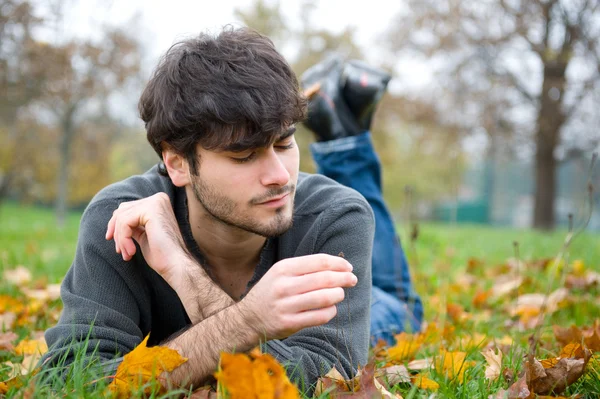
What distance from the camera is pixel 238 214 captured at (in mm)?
1967

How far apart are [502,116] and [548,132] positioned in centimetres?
113

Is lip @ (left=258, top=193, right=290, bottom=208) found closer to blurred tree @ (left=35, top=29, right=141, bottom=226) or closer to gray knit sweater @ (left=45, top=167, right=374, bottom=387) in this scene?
gray knit sweater @ (left=45, top=167, right=374, bottom=387)

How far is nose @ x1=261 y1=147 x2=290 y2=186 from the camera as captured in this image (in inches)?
74.2

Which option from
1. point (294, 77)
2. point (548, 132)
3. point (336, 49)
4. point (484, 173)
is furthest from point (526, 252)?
point (484, 173)

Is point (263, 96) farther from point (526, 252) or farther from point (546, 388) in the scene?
point (526, 252)

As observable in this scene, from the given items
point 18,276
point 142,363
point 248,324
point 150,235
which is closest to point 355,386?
point 248,324

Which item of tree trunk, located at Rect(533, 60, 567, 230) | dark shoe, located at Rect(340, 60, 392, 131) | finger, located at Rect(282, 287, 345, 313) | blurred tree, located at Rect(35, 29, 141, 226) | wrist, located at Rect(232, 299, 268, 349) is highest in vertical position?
blurred tree, located at Rect(35, 29, 141, 226)

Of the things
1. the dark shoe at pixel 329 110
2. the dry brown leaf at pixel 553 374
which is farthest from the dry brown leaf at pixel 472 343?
the dark shoe at pixel 329 110

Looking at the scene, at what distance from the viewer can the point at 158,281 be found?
2.00 m

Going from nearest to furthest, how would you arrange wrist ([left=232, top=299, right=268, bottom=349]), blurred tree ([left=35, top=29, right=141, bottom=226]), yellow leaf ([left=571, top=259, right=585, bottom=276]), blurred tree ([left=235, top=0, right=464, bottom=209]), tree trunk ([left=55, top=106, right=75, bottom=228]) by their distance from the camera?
1. wrist ([left=232, top=299, right=268, bottom=349])
2. yellow leaf ([left=571, top=259, right=585, bottom=276])
3. blurred tree ([left=35, top=29, right=141, bottom=226])
4. tree trunk ([left=55, top=106, right=75, bottom=228])
5. blurred tree ([left=235, top=0, right=464, bottom=209])

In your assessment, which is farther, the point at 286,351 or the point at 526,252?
the point at 526,252

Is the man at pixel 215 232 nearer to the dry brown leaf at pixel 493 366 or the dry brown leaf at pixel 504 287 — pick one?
the dry brown leaf at pixel 493 366

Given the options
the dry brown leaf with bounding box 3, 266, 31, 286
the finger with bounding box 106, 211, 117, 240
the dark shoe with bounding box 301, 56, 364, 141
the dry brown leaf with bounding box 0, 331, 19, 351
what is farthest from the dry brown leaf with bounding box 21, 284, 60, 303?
the dark shoe with bounding box 301, 56, 364, 141

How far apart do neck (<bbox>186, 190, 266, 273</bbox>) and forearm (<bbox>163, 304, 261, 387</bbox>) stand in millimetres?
575
